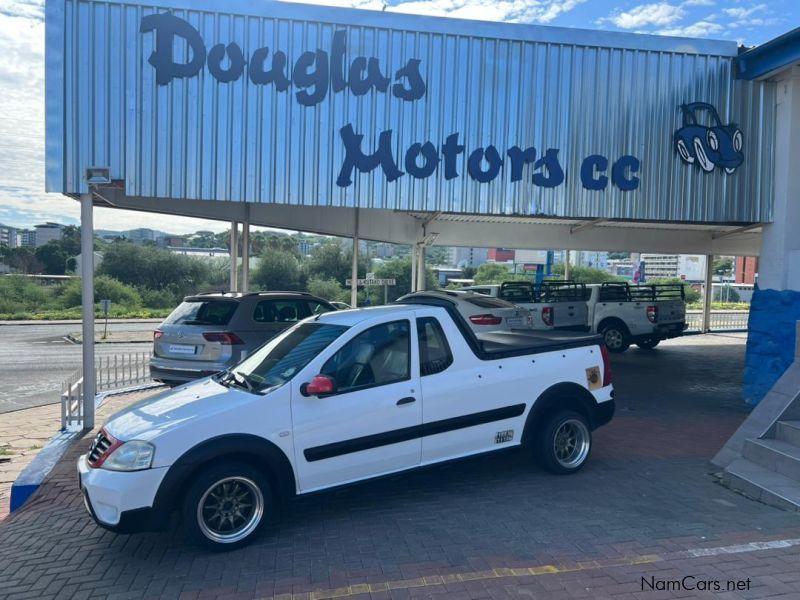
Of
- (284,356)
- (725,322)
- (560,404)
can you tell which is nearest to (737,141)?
(560,404)

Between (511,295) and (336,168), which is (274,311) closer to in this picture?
(336,168)

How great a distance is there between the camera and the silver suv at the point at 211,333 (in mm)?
8578

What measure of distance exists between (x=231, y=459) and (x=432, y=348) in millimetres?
1861

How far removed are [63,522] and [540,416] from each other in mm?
4261

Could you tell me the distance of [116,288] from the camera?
41031 mm

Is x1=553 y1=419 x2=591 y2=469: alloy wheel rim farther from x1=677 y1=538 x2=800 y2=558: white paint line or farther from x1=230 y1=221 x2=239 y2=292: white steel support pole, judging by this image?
x1=230 y1=221 x2=239 y2=292: white steel support pole

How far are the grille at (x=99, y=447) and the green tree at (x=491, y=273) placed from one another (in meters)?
28.5

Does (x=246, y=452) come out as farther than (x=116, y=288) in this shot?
No

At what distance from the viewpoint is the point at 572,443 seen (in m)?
6.11

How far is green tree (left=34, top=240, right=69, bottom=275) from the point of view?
5394 centimetres

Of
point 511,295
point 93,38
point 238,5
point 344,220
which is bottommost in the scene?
point 511,295

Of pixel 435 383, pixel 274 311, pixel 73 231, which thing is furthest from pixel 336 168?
pixel 73 231

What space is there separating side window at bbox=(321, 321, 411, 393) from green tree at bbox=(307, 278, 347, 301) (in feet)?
59.1

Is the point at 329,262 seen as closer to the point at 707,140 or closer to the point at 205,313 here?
the point at 205,313
